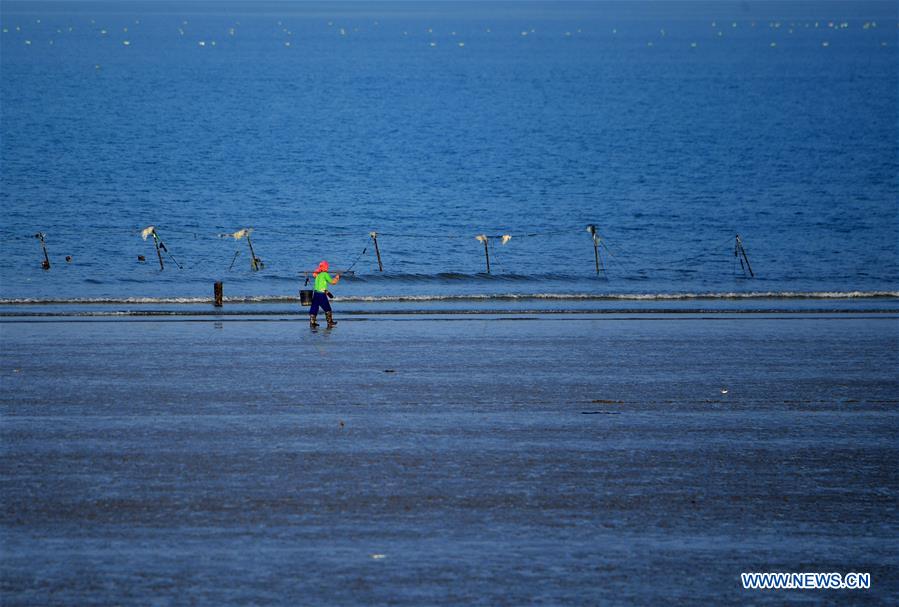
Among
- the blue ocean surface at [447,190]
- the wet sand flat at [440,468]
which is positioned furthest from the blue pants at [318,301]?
the blue ocean surface at [447,190]

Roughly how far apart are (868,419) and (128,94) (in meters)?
142

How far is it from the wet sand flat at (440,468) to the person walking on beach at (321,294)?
1.22 m

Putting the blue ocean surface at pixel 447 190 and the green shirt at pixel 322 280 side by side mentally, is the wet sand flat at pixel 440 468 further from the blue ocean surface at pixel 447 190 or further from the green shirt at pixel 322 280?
the blue ocean surface at pixel 447 190

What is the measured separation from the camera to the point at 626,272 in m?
44.5

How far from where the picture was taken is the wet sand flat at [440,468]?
11.9m

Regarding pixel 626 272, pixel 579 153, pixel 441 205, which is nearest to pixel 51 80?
pixel 579 153

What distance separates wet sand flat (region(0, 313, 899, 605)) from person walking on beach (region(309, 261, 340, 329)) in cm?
122

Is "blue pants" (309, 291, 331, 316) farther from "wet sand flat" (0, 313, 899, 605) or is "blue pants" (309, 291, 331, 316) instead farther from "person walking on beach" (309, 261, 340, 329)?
"wet sand flat" (0, 313, 899, 605)

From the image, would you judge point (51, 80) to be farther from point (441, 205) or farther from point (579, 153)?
point (441, 205)

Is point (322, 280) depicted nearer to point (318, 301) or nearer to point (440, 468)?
point (318, 301)

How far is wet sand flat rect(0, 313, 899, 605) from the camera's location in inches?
468

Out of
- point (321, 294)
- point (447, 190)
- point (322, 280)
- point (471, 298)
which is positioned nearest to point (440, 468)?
point (322, 280)

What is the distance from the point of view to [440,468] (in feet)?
50.8

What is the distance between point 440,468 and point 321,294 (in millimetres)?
11391
